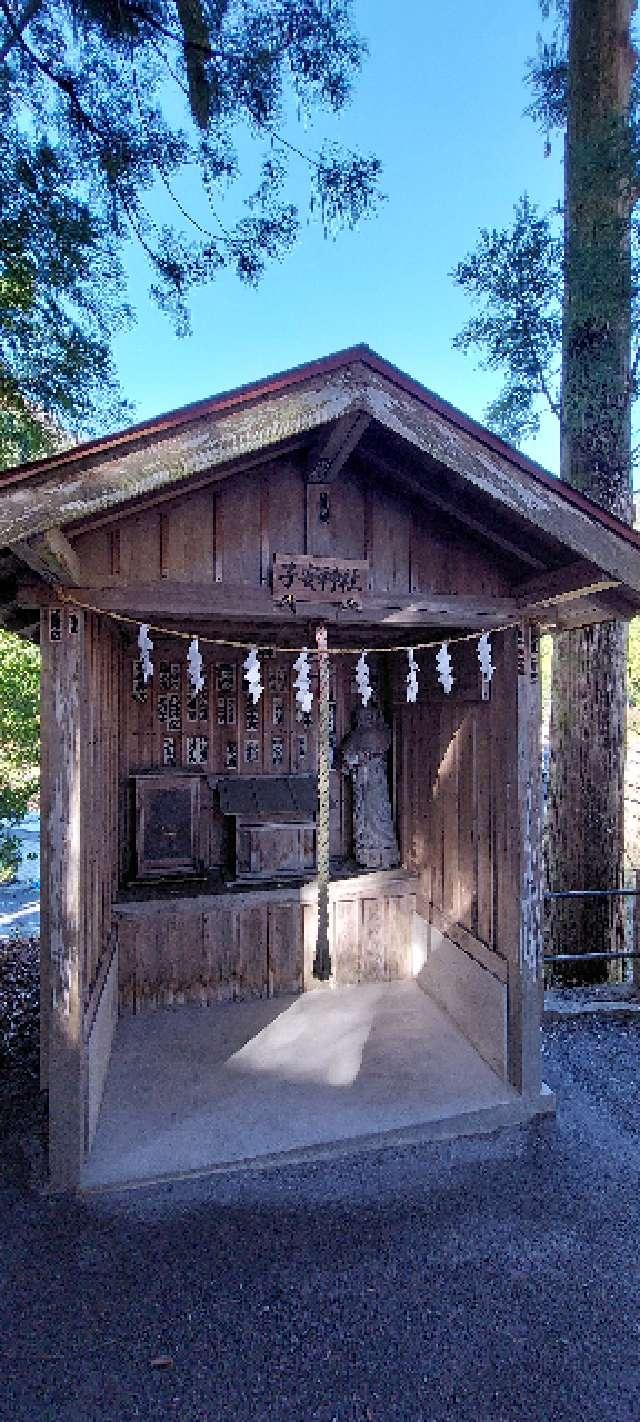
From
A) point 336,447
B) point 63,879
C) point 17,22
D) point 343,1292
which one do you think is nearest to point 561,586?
point 336,447

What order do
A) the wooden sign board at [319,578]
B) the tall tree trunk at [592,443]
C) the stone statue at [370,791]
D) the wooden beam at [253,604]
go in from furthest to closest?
the tall tree trunk at [592,443] < the stone statue at [370,791] < the wooden sign board at [319,578] < the wooden beam at [253,604]

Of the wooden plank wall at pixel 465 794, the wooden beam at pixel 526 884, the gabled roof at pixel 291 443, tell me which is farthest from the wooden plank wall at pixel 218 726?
the gabled roof at pixel 291 443

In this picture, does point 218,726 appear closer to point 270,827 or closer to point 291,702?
point 291,702

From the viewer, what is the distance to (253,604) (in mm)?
4332

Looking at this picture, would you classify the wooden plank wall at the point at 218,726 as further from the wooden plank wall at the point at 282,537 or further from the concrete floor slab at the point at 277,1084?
the wooden plank wall at the point at 282,537

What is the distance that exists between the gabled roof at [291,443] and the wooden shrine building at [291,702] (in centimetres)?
1

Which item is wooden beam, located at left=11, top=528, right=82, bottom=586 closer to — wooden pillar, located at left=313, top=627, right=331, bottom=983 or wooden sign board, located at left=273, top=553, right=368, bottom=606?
wooden sign board, located at left=273, top=553, right=368, bottom=606

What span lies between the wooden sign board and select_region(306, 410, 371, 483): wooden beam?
537mm

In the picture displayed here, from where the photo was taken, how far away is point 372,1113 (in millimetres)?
4621

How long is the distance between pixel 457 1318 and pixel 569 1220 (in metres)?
1.00

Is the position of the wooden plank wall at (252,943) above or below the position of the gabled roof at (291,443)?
below

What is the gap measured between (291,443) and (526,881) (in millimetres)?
3413

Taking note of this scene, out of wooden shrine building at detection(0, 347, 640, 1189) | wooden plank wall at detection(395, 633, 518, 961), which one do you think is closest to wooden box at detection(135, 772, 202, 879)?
wooden shrine building at detection(0, 347, 640, 1189)

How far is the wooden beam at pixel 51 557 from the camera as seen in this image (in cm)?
336
